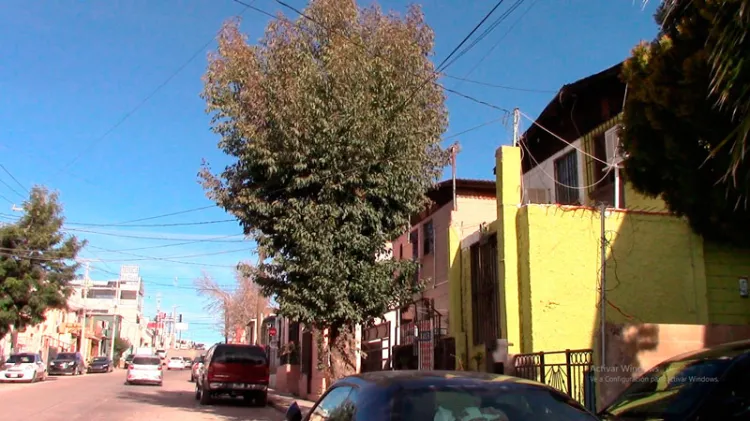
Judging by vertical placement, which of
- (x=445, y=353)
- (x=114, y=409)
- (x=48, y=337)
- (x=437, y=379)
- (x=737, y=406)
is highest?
(x=48, y=337)

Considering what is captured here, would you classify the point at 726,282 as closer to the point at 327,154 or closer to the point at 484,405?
the point at 327,154

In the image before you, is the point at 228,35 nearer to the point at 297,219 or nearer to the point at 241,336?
the point at 297,219

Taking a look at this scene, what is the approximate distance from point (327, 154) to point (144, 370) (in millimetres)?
23732

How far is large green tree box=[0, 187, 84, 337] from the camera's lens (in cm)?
3584

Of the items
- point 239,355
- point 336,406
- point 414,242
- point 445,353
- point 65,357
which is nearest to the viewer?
point 336,406

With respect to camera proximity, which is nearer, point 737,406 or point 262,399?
point 737,406

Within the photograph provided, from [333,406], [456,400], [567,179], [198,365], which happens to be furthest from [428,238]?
[456,400]

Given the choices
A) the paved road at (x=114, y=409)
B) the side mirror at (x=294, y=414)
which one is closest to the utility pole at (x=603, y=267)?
the side mirror at (x=294, y=414)

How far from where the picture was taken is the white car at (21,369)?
34.8 m

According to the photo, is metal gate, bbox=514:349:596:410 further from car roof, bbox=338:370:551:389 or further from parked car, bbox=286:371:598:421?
parked car, bbox=286:371:598:421

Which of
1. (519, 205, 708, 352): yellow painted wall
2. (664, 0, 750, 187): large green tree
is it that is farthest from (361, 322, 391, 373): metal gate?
(664, 0, 750, 187): large green tree

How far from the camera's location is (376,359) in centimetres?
2270

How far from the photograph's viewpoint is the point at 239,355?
22609 mm

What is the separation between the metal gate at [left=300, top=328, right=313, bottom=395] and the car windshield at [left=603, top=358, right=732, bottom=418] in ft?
65.1
